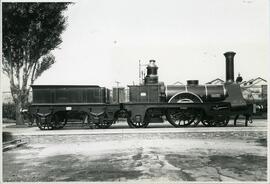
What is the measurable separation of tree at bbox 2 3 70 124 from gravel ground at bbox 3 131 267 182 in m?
8.11

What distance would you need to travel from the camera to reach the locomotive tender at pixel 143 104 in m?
14.7

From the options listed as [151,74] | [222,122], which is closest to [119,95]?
[151,74]

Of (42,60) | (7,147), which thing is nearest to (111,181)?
(7,147)

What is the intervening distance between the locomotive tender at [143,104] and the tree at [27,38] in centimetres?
422

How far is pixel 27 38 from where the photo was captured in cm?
1772

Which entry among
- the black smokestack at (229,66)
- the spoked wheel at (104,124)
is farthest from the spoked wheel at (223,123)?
the spoked wheel at (104,124)

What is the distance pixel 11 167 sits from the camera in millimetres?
7074

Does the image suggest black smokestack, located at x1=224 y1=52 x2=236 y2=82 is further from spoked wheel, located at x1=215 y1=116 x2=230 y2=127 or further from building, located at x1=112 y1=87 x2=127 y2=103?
building, located at x1=112 y1=87 x2=127 y2=103

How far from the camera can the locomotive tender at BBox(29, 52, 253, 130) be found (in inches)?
578

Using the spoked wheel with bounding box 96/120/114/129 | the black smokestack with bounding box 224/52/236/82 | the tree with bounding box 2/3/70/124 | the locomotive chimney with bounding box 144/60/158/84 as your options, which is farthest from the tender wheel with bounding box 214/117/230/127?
the tree with bounding box 2/3/70/124

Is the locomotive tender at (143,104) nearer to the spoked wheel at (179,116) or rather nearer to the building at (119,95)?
the spoked wheel at (179,116)

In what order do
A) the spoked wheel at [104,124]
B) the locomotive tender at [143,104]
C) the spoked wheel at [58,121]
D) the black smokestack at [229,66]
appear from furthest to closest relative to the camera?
the black smokestack at [229,66]
the spoked wheel at [58,121]
the spoked wheel at [104,124]
the locomotive tender at [143,104]

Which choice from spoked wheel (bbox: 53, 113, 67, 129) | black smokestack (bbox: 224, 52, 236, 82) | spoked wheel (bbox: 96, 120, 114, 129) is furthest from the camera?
black smokestack (bbox: 224, 52, 236, 82)

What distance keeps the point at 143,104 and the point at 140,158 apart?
7.25 meters
